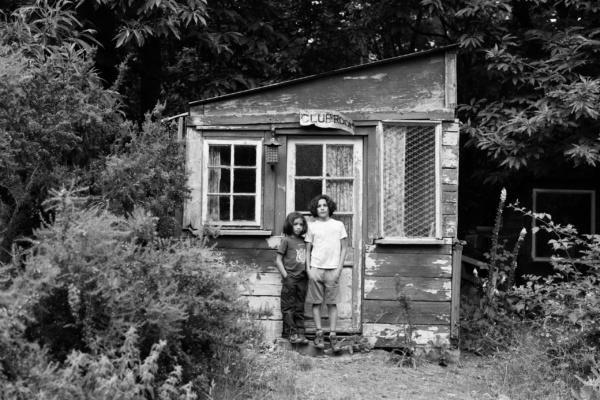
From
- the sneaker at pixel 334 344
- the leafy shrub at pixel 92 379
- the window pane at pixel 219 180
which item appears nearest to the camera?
the leafy shrub at pixel 92 379

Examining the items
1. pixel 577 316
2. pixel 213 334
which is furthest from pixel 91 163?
pixel 577 316

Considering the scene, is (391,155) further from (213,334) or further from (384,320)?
(213,334)

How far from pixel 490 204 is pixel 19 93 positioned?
8.96 meters

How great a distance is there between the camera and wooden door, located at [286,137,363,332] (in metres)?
8.26

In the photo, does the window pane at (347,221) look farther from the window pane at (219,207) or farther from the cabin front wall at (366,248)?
the window pane at (219,207)

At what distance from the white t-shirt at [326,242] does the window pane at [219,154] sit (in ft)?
4.10

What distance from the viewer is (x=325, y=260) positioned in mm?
7848

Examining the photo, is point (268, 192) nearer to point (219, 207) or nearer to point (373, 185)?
point (219, 207)

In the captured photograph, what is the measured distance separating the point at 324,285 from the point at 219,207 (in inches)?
57.9

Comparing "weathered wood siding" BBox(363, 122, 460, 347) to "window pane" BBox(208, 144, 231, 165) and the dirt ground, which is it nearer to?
the dirt ground

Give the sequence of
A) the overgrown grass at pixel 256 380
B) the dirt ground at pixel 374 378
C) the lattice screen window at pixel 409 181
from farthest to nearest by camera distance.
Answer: the lattice screen window at pixel 409 181, the dirt ground at pixel 374 378, the overgrown grass at pixel 256 380

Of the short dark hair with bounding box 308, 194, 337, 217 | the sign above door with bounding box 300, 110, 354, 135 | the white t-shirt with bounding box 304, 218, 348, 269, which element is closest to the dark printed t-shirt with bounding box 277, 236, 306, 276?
the white t-shirt with bounding box 304, 218, 348, 269

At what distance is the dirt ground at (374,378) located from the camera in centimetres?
638

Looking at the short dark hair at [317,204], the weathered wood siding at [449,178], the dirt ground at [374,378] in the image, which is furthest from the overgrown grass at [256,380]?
the weathered wood siding at [449,178]
